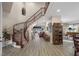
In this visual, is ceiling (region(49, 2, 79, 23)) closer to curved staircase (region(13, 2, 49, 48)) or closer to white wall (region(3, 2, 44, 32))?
curved staircase (region(13, 2, 49, 48))

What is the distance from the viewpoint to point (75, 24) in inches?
478

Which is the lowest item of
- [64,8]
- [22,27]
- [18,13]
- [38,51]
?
[38,51]

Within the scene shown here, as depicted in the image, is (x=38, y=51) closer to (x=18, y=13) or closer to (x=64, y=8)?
(x=64, y=8)

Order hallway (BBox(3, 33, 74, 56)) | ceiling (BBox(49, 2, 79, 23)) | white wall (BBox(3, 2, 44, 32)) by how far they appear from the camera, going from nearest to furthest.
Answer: hallway (BBox(3, 33, 74, 56))
ceiling (BBox(49, 2, 79, 23))
white wall (BBox(3, 2, 44, 32))

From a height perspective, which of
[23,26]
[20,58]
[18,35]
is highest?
[23,26]

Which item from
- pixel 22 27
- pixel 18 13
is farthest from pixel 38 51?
pixel 18 13

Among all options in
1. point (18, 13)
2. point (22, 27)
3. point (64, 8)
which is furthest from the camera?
point (22, 27)

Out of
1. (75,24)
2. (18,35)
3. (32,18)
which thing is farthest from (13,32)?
(75,24)

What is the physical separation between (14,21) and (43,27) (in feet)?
12.8

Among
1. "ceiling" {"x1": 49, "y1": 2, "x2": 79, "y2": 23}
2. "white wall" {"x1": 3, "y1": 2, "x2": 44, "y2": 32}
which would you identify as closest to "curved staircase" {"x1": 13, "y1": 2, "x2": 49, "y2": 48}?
"white wall" {"x1": 3, "y1": 2, "x2": 44, "y2": 32}

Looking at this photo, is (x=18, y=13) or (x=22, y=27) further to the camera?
(x=22, y=27)

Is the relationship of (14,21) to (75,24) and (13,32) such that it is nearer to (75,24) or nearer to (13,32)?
(13,32)

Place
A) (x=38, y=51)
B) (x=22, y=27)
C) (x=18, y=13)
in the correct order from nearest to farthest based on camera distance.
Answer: (x=38, y=51), (x=18, y=13), (x=22, y=27)

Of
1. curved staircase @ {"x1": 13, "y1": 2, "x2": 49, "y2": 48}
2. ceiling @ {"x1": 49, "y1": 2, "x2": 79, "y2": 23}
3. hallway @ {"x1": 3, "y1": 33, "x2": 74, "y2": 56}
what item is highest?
ceiling @ {"x1": 49, "y1": 2, "x2": 79, "y2": 23}
